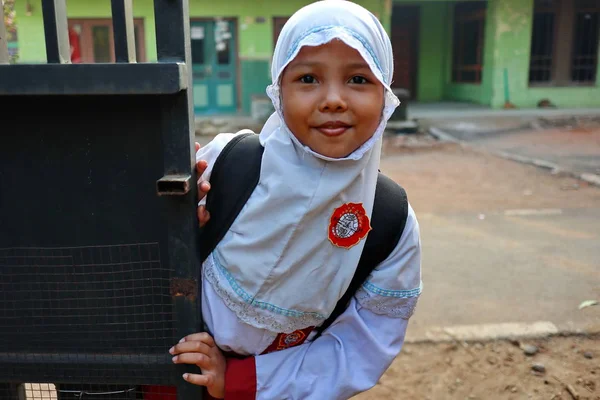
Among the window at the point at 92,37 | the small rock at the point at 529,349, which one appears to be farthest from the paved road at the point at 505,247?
the window at the point at 92,37

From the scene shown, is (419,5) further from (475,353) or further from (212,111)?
(475,353)

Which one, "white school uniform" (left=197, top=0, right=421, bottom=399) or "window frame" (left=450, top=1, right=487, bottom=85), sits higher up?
"window frame" (left=450, top=1, right=487, bottom=85)

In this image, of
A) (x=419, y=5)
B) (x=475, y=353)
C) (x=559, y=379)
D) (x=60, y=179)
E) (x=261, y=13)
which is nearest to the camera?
(x=60, y=179)

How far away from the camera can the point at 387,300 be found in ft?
4.41

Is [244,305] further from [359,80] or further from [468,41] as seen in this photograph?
[468,41]

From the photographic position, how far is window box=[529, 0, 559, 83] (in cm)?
1391

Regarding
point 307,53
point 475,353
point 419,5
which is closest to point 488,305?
point 475,353

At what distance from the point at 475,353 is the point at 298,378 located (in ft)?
5.57

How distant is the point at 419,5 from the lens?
51.9 ft

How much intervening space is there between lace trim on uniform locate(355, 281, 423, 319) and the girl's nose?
427 millimetres

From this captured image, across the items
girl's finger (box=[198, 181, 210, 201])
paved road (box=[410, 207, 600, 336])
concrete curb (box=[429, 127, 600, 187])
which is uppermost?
girl's finger (box=[198, 181, 210, 201])

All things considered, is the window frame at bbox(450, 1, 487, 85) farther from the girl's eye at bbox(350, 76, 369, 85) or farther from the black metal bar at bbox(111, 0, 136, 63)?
the black metal bar at bbox(111, 0, 136, 63)

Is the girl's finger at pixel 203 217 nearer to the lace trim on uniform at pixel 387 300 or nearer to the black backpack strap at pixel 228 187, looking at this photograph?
the black backpack strap at pixel 228 187

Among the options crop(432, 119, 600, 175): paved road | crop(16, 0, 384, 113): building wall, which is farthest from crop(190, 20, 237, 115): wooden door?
crop(432, 119, 600, 175): paved road
